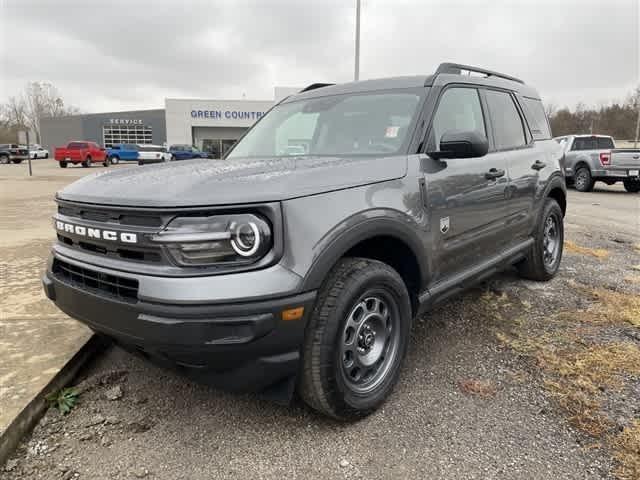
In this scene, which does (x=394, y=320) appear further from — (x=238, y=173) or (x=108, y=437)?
(x=108, y=437)

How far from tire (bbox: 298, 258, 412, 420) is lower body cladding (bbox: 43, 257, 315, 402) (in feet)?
0.37

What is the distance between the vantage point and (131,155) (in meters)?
40.5

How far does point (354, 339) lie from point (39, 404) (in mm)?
1758

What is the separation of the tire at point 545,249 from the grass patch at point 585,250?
4.81 feet

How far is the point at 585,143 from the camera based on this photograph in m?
15.8

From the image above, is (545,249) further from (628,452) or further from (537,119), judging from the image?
(628,452)

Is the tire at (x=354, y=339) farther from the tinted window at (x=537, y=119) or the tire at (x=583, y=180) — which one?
the tire at (x=583, y=180)

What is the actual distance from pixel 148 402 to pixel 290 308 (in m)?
1.28

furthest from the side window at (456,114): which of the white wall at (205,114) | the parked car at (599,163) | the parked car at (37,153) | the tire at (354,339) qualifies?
the parked car at (37,153)

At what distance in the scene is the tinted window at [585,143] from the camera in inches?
619

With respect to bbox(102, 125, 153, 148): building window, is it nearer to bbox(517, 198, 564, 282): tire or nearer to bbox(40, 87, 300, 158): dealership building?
bbox(40, 87, 300, 158): dealership building

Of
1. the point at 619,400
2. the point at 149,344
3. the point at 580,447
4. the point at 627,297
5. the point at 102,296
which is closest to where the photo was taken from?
the point at 149,344

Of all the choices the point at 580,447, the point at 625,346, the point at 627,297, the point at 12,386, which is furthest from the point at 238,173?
the point at 627,297

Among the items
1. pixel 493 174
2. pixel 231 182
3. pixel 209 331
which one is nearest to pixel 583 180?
pixel 493 174
